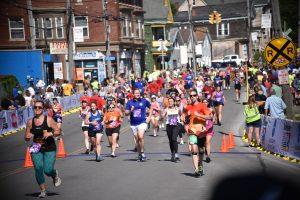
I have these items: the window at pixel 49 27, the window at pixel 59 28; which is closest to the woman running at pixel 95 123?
the window at pixel 59 28

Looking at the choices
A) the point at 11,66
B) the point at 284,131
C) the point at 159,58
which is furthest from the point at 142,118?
the point at 159,58

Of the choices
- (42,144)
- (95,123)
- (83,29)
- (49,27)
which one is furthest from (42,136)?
(83,29)

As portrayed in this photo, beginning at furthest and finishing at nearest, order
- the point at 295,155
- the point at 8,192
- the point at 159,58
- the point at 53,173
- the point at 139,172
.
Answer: the point at 159,58 → the point at 295,155 → the point at 139,172 → the point at 8,192 → the point at 53,173

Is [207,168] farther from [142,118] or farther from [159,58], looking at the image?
[159,58]

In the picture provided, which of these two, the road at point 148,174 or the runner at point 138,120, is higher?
the runner at point 138,120

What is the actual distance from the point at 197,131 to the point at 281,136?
4220 mm

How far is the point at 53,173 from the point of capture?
11.8 meters

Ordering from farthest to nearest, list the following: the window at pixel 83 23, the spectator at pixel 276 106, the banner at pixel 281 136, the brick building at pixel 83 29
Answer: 1. the window at pixel 83 23
2. the brick building at pixel 83 29
3. the spectator at pixel 276 106
4. the banner at pixel 281 136

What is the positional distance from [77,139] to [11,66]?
19352 mm

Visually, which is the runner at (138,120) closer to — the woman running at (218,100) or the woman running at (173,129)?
the woman running at (173,129)

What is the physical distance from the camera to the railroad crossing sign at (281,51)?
55.4 ft

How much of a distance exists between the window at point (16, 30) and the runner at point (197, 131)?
156 feet

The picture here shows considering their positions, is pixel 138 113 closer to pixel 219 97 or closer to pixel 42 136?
pixel 42 136

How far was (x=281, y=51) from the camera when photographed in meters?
17.0
